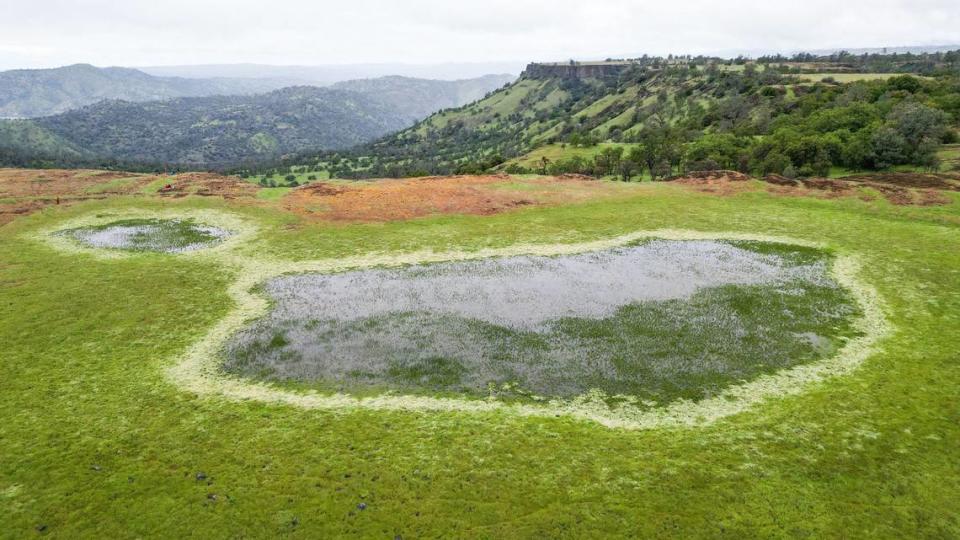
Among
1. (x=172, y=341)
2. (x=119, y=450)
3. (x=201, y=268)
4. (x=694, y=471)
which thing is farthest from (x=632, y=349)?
(x=201, y=268)

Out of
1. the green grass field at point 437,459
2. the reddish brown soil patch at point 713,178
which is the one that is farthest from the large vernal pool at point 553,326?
the reddish brown soil patch at point 713,178

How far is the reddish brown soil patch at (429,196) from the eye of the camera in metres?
54.1

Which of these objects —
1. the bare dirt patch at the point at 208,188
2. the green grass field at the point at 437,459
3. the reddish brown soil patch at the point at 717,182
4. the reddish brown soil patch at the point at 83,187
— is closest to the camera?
the green grass field at the point at 437,459

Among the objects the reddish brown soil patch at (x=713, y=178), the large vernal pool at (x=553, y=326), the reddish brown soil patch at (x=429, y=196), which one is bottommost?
the large vernal pool at (x=553, y=326)

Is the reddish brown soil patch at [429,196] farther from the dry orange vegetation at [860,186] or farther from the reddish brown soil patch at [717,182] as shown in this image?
the dry orange vegetation at [860,186]

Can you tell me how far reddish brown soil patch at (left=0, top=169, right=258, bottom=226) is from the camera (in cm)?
5638

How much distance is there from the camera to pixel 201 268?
3869 centimetres

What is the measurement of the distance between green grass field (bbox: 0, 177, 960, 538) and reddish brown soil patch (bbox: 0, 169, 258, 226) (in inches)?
1332

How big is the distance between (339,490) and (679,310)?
22.1 meters

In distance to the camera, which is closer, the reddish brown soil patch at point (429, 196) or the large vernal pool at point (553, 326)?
the large vernal pool at point (553, 326)

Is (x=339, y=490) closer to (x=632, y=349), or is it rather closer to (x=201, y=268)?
(x=632, y=349)

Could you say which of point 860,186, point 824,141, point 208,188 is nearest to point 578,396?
point 860,186

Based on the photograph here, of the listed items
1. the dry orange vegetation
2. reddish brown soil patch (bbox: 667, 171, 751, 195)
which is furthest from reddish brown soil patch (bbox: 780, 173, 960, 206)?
reddish brown soil patch (bbox: 667, 171, 751, 195)

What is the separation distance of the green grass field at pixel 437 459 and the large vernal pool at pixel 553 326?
105 inches
